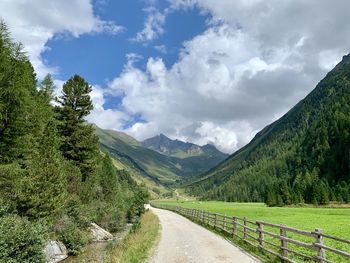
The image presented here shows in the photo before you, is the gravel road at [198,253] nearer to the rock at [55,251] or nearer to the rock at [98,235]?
the rock at [55,251]

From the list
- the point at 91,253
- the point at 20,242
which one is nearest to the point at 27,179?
the point at 20,242

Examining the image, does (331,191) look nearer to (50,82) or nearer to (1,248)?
(50,82)

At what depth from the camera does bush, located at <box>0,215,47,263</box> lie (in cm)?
2164

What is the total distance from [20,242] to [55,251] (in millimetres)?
10431

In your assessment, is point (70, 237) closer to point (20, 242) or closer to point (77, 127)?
point (20, 242)

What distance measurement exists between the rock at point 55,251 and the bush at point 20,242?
20.5 feet

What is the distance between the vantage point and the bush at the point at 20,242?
2164cm

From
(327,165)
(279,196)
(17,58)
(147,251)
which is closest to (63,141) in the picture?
(17,58)

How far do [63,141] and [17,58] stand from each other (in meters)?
18.3

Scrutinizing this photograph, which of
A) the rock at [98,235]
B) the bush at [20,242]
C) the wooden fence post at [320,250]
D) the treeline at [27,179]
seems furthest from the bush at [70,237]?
the wooden fence post at [320,250]

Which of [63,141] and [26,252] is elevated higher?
[63,141]

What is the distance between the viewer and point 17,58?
31.2m

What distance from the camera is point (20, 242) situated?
75.4ft

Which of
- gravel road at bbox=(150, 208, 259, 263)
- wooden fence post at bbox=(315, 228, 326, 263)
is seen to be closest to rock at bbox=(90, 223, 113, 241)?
gravel road at bbox=(150, 208, 259, 263)
